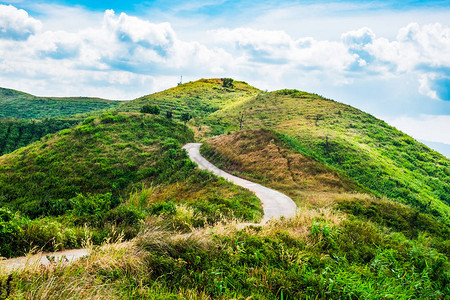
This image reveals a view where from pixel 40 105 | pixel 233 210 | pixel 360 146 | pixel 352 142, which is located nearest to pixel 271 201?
pixel 233 210

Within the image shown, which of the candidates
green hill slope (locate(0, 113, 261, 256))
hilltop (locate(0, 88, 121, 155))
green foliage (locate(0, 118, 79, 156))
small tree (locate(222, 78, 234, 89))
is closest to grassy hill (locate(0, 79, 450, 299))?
green hill slope (locate(0, 113, 261, 256))

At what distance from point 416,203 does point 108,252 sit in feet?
101

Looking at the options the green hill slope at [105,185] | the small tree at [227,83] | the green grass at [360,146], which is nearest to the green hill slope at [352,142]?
the green grass at [360,146]

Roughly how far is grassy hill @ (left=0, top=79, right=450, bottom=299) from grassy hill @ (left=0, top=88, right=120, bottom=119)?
87135 mm

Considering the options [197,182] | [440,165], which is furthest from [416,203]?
[197,182]

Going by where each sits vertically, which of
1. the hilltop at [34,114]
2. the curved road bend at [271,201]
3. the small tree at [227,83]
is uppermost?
the small tree at [227,83]

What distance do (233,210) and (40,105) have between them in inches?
5652

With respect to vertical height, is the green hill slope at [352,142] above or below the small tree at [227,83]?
below

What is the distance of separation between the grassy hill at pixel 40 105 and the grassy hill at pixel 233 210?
87.1 meters

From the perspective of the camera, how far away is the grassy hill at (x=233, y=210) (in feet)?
11.6

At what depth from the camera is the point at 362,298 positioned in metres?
3.22

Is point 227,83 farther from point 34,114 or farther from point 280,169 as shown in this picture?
point 280,169

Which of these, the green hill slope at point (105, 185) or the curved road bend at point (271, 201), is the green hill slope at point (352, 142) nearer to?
the curved road bend at point (271, 201)

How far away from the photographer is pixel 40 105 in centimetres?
11894
